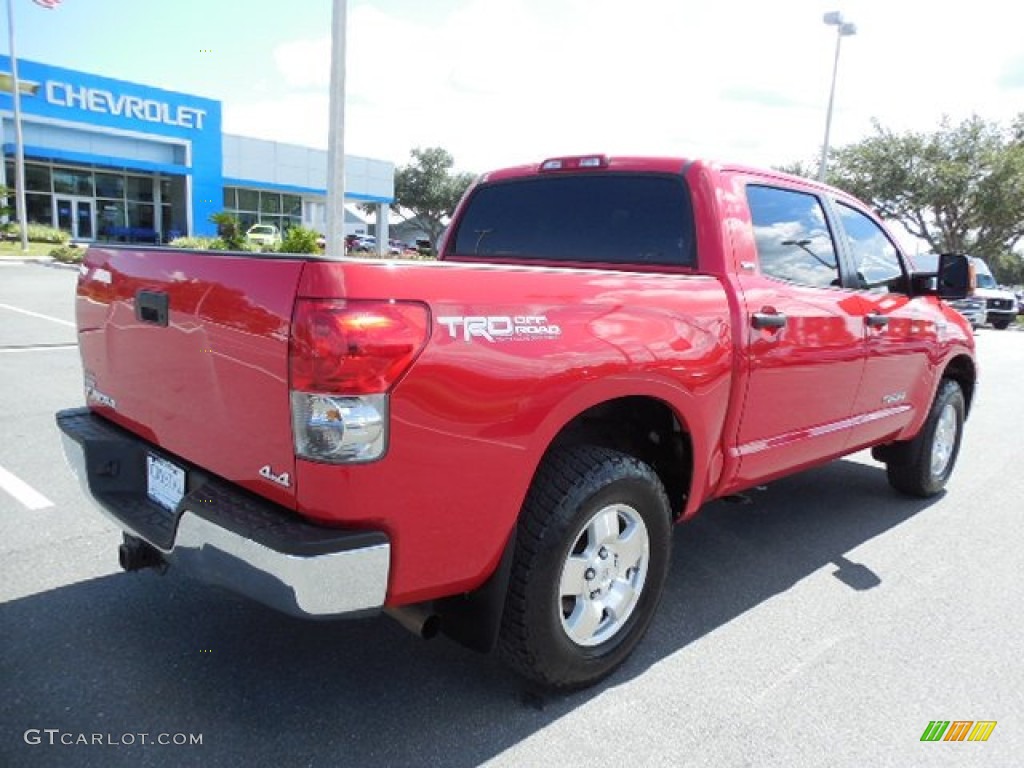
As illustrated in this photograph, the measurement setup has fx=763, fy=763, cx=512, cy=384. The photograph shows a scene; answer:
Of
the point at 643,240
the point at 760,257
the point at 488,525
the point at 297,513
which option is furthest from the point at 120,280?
the point at 760,257

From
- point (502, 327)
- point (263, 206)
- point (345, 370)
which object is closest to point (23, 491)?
point (345, 370)

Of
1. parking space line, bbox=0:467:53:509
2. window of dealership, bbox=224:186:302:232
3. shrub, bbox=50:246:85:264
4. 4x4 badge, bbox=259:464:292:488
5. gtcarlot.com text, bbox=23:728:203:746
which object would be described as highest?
window of dealership, bbox=224:186:302:232

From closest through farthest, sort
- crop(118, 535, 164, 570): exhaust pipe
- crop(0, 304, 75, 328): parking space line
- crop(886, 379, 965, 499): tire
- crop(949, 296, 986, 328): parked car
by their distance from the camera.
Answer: crop(118, 535, 164, 570): exhaust pipe, crop(886, 379, 965, 499): tire, crop(0, 304, 75, 328): parking space line, crop(949, 296, 986, 328): parked car

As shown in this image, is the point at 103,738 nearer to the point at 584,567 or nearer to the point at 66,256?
the point at 584,567

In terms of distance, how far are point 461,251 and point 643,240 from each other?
1.19m

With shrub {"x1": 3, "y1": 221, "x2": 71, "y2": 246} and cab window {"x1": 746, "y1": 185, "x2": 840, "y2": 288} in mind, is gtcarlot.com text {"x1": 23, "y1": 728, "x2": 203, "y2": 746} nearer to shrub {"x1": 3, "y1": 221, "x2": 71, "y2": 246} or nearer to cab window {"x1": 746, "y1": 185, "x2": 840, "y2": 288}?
cab window {"x1": 746, "y1": 185, "x2": 840, "y2": 288}

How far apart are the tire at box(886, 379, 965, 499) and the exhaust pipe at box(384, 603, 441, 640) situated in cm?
379

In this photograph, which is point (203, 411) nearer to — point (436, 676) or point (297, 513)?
point (297, 513)

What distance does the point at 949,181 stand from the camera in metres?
33.4

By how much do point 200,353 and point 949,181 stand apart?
38.1 meters

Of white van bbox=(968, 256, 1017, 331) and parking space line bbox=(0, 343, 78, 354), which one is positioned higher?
white van bbox=(968, 256, 1017, 331)

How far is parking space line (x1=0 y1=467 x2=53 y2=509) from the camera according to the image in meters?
4.06

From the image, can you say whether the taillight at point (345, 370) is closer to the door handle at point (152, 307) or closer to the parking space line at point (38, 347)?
the door handle at point (152, 307)

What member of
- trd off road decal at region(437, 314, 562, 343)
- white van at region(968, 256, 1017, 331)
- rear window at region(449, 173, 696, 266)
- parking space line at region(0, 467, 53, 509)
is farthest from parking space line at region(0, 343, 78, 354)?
white van at region(968, 256, 1017, 331)
